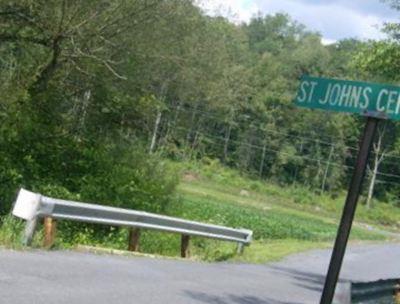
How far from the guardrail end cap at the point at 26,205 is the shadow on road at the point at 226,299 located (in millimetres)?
2719

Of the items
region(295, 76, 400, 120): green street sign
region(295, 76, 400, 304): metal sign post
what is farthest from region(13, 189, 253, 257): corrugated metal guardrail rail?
region(295, 76, 400, 304): metal sign post

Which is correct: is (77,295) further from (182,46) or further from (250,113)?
(250,113)

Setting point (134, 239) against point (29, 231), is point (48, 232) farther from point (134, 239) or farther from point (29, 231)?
point (134, 239)

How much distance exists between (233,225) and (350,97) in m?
28.4

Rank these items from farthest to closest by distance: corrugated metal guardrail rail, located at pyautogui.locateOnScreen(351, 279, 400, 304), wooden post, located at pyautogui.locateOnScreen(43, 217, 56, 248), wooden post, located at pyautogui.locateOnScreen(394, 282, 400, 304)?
1. wooden post, located at pyautogui.locateOnScreen(43, 217, 56, 248)
2. wooden post, located at pyautogui.locateOnScreen(394, 282, 400, 304)
3. corrugated metal guardrail rail, located at pyautogui.locateOnScreen(351, 279, 400, 304)

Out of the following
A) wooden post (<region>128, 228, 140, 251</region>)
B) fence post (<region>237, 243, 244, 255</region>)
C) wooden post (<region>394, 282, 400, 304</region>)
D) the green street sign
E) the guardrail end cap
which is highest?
the green street sign

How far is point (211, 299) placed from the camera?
10.1 meters

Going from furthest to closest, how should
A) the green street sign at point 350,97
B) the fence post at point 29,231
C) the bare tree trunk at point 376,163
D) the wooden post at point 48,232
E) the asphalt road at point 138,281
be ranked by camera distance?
the bare tree trunk at point 376,163
the wooden post at point 48,232
the fence post at point 29,231
the asphalt road at point 138,281
the green street sign at point 350,97

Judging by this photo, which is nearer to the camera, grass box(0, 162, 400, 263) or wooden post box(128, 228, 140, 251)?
wooden post box(128, 228, 140, 251)

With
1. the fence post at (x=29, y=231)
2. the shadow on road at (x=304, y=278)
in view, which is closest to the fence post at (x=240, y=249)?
the shadow on road at (x=304, y=278)

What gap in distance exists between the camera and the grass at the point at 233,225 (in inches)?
613

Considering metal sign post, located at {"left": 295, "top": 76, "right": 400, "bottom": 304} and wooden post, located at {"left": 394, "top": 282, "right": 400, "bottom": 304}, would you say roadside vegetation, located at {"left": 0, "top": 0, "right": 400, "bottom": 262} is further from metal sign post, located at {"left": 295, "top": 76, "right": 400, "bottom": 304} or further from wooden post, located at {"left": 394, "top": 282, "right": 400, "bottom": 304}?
metal sign post, located at {"left": 295, "top": 76, "right": 400, "bottom": 304}

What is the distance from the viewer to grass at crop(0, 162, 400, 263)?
613 inches

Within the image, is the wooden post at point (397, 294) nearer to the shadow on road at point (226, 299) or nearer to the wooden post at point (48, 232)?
the shadow on road at point (226, 299)
